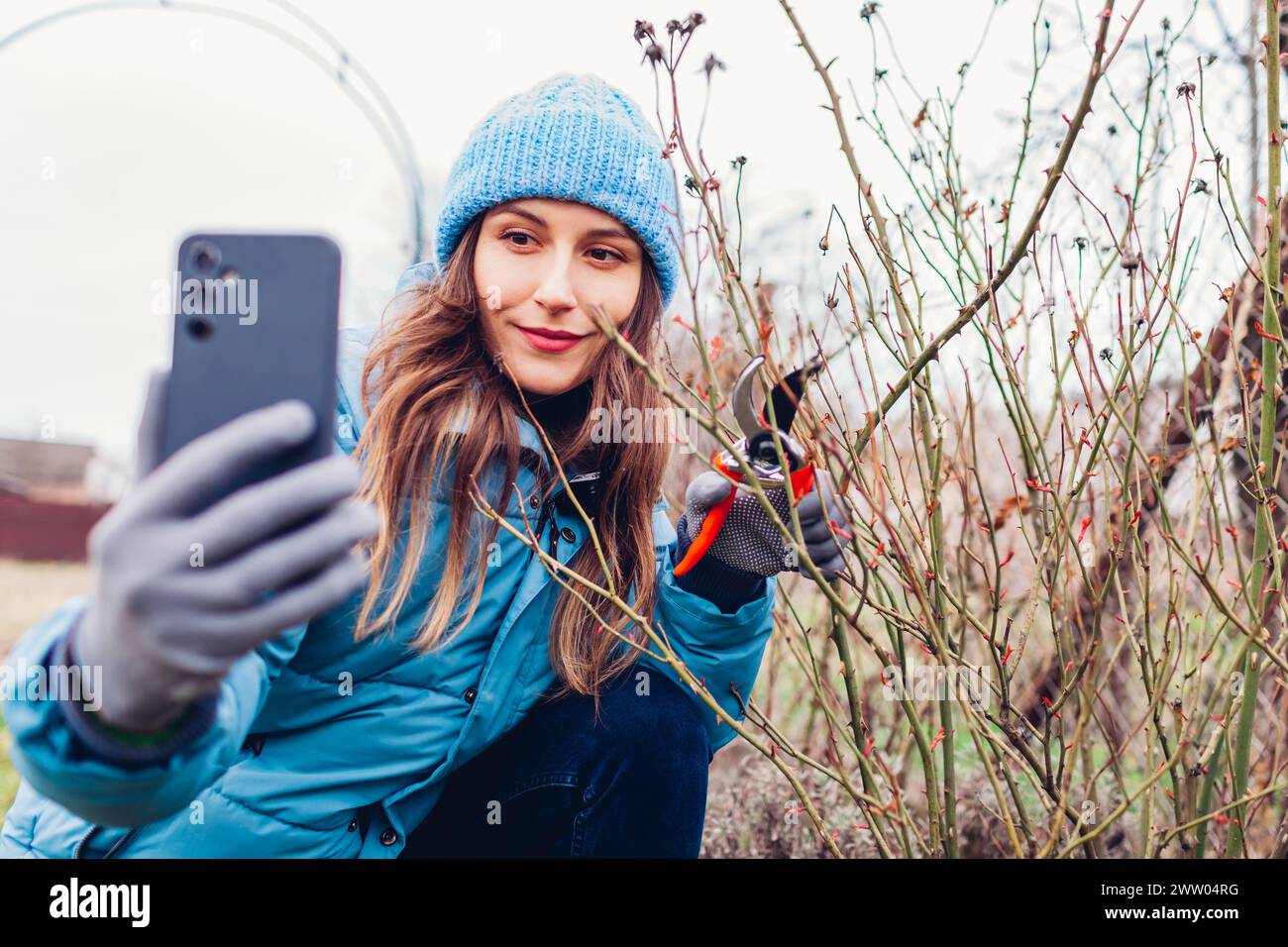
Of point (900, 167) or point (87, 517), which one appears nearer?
point (900, 167)

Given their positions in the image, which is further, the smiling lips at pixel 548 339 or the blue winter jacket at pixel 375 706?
the smiling lips at pixel 548 339

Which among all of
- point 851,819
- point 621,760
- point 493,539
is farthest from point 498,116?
point 851,819

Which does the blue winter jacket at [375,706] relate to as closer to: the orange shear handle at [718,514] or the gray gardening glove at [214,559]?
the orange shear handle at [718,514]

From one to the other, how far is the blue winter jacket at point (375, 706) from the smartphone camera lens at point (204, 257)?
1.97 feet

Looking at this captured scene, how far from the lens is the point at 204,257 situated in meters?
0.99

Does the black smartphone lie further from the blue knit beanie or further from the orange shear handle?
the blue knit beanie

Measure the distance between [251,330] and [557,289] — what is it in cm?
85

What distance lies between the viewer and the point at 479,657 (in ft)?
6.21

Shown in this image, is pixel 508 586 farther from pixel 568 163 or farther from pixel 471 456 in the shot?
pixel 568 163

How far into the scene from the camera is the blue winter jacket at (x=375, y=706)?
164 cm

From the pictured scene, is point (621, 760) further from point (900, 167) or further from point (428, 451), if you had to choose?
point (900, 167)

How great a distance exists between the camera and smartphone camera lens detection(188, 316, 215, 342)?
0.98 meters

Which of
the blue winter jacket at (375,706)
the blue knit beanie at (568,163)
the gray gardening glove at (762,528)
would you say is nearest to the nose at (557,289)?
the blue knit beanie at (568,163)
